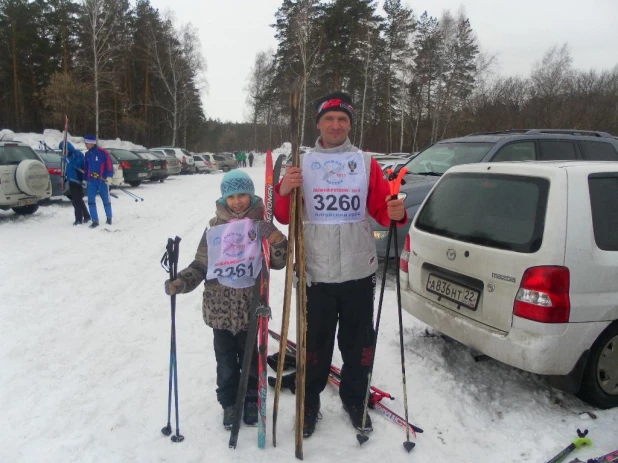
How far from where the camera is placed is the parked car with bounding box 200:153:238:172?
→ 31.0m

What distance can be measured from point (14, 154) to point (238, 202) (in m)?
8.92

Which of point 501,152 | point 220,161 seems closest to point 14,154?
point 501,152

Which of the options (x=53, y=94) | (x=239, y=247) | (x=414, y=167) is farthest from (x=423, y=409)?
(x=53, y=94)

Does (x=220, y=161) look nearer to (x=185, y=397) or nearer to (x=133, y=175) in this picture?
(x=133, y=175)

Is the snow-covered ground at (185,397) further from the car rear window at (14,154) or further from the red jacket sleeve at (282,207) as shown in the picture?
the car rear window at (14,154)

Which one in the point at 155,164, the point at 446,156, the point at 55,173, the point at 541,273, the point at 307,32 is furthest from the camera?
the point at 307,32

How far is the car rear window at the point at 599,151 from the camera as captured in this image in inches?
234

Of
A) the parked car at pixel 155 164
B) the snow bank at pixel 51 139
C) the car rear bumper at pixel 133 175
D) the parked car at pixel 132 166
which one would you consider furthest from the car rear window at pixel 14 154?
the snow bank at pixel 51 139

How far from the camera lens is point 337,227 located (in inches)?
97.8

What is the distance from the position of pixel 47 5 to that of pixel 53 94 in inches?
470

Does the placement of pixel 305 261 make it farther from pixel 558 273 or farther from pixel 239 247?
pixel 558 273

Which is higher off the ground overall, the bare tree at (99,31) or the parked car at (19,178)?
the bare tree at (99,31)

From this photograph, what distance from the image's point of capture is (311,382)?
268cm

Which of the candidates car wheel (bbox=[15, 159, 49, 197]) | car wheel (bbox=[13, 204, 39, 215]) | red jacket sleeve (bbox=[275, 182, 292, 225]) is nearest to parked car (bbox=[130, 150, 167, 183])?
car wheel (bbox=[13, 204, 39, 215])
